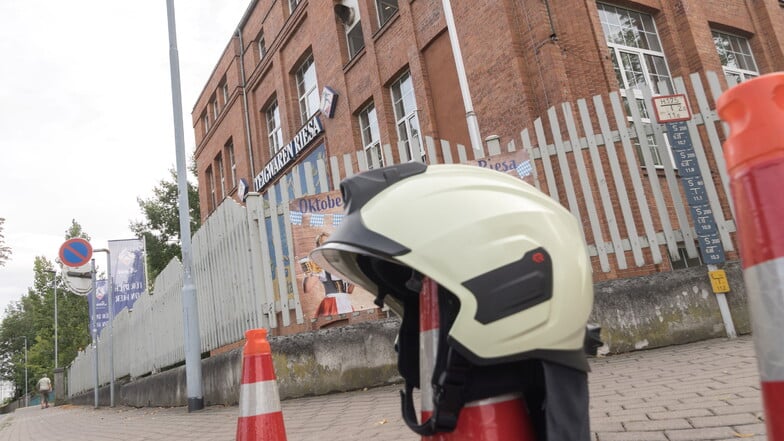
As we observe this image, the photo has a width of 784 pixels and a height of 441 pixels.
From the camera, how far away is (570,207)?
5.96 meters

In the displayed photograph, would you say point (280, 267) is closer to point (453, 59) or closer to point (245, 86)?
point (453, 59)

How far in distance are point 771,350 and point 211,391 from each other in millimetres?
7594

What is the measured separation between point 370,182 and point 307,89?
1773 cm

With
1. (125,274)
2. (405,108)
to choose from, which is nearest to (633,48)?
(405,108)

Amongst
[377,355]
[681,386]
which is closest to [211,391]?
[377,355]

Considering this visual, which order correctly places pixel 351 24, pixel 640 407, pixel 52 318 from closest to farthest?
1. pixel 640 407
2. pixel 351 24
3. pixel 52 318

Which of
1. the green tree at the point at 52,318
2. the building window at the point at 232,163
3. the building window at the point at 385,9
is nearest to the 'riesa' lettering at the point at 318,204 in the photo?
the building window at the point at 385,9

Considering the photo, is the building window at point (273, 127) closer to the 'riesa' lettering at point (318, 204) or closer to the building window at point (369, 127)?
the building window at point (369, 127)

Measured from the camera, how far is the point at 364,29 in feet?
46.5

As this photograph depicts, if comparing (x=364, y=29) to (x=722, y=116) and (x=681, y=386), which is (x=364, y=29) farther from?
(x=722, y=116)

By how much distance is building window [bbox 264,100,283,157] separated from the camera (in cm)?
2050

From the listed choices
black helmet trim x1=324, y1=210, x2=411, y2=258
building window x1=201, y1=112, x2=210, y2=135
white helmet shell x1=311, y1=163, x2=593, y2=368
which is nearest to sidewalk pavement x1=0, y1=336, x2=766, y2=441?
white helmet shell x1=311, y1=163, x2=593, y2=368

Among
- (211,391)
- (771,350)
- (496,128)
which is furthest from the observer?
(496,128)

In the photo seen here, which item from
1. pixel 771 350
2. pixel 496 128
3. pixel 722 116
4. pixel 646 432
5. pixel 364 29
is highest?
pixel 364 29
